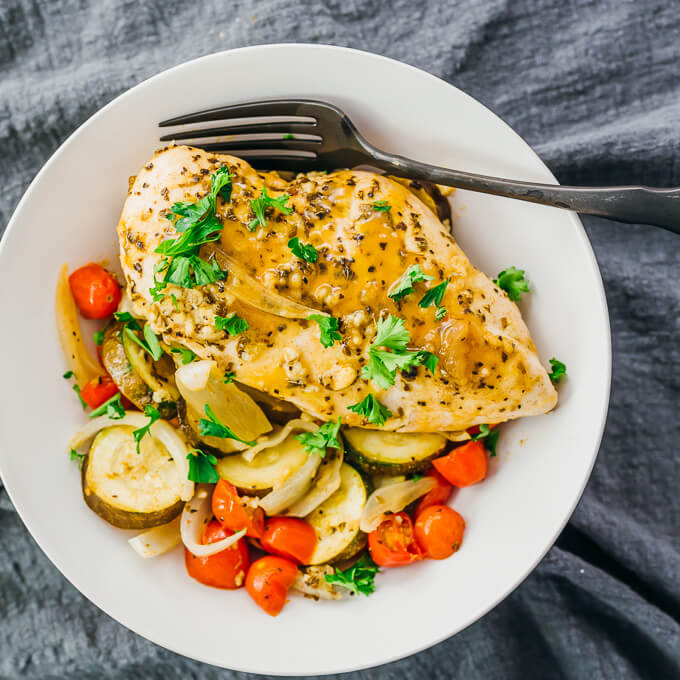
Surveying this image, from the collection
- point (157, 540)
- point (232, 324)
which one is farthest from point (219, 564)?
point (232, 324)

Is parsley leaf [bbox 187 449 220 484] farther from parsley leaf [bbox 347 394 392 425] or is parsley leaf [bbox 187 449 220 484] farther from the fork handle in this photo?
the fork handle

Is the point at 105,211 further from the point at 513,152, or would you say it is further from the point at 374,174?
the point at 513,152

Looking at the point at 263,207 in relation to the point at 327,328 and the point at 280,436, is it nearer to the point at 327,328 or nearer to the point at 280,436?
the point at 327,328

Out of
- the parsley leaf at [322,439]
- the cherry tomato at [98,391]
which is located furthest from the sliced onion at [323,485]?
the cherry tomato at [98,391]

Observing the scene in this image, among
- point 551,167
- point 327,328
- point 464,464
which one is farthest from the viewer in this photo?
point 551,167

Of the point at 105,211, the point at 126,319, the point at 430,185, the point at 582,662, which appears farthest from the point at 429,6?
the point at 582,662

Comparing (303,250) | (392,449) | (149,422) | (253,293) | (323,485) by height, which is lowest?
(323,485)

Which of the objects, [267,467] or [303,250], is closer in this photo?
[303,250]
